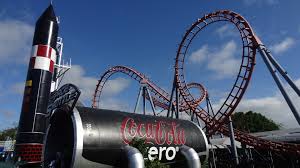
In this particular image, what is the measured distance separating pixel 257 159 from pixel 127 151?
15.2 meters

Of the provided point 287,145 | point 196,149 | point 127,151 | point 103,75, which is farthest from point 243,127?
point 127,151

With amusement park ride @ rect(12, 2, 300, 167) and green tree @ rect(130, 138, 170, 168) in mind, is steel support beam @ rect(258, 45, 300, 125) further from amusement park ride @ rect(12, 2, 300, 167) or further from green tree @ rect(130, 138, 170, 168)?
green tree @ rect(130, 138, 170, 168)

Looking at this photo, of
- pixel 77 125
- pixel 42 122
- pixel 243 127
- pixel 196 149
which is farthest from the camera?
pixel 243 127

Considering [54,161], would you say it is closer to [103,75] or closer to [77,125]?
[77,125]

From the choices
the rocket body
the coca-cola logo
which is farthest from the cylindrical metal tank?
the rocket body

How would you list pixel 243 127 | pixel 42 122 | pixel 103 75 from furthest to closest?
pixel 243 127 → pixel 103 75 → pixel 42 122

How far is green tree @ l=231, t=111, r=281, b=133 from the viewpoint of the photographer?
64438mm

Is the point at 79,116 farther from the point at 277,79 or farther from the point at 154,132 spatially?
the point at 277,79

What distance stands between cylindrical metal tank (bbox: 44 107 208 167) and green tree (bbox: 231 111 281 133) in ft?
172

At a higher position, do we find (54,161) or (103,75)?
(103,75)

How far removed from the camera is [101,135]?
1228cm

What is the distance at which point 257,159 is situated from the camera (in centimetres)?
2331

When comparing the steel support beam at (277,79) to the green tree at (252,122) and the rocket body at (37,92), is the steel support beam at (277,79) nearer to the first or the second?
the rocket body at (37,92)

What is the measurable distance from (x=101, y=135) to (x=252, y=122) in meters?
60.3
